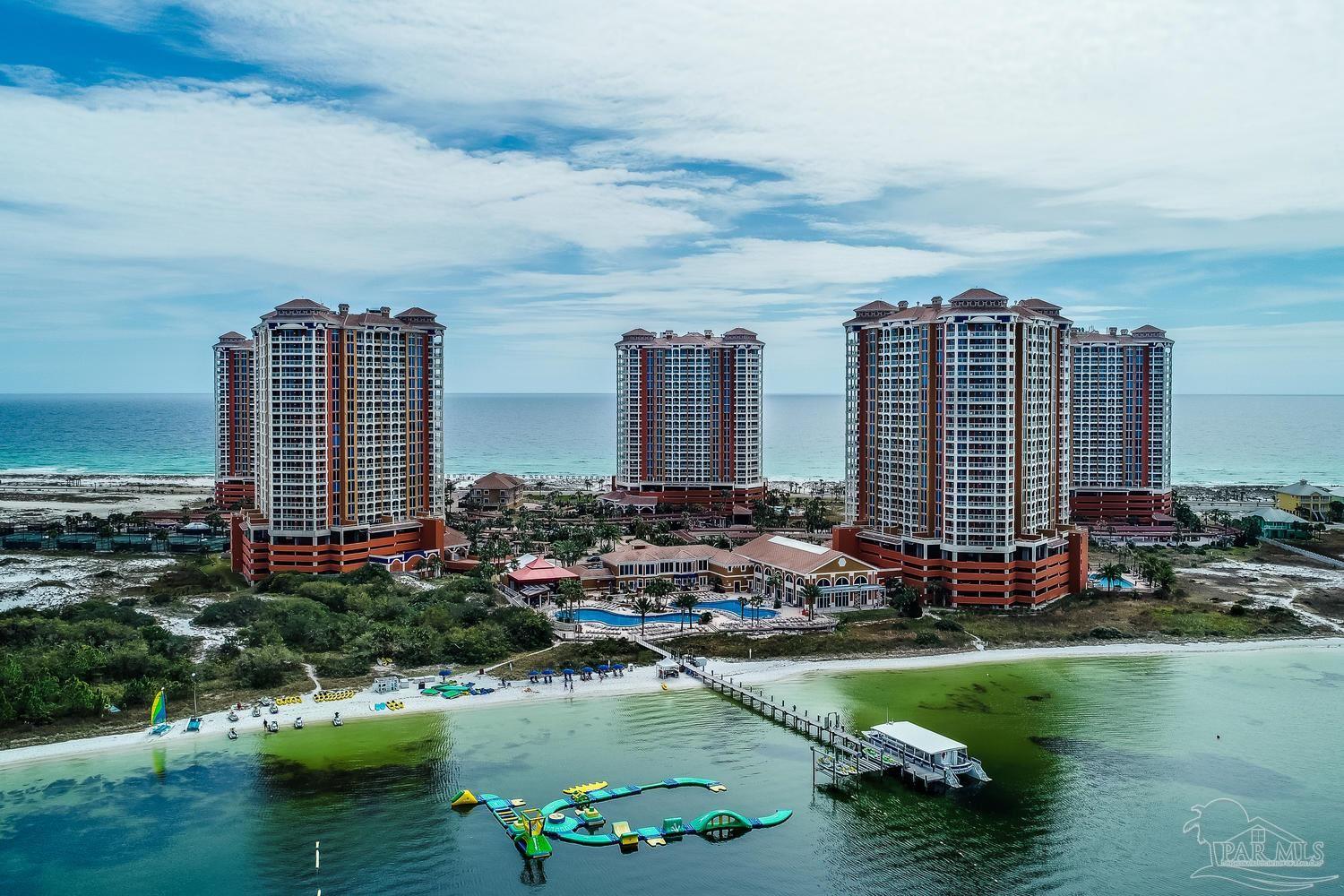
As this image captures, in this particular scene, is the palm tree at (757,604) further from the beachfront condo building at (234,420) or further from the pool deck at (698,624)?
the beachfront condo building at (234,420)

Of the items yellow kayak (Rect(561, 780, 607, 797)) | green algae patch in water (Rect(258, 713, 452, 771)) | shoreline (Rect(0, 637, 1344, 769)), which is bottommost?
yellow kayak (Rect(561, 780, 607, 797))

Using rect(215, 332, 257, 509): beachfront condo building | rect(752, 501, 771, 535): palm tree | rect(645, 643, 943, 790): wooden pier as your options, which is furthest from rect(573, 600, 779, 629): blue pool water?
rect(215, 332, 257, 509): beachfront condo building

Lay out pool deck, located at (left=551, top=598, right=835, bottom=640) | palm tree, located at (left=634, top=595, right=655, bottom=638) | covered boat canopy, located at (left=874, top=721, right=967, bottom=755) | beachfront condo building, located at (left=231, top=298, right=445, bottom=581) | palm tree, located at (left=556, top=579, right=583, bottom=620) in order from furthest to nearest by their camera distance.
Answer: beachfront condo building, located at (left=231, top=298, right=445, bottom=581) < palm tree, located at (left=556, top=579, right=583, bottom=620) < pool deck, located at (left=551, top=598, right=835, bottom=640) < palm tree, located at (left=634, top=595, right=655, bottom=638) < covered boat canopy, located at (left=874, top=721, right=967, bottom=755)

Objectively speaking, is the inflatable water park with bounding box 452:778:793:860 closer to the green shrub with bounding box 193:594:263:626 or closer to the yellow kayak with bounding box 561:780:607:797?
the yellow kayak with bounding box 561:780:607:797

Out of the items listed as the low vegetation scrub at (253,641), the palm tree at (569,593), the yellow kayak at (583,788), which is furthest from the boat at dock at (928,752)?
the palm tree at (569,593)

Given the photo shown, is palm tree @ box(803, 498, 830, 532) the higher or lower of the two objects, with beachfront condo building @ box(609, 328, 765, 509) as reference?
lower

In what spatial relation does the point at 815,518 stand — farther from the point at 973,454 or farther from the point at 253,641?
the point at 253,641

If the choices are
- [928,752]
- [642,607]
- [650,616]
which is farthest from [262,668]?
[928,752]

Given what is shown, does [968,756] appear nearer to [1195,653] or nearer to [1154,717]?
[1154,717]
